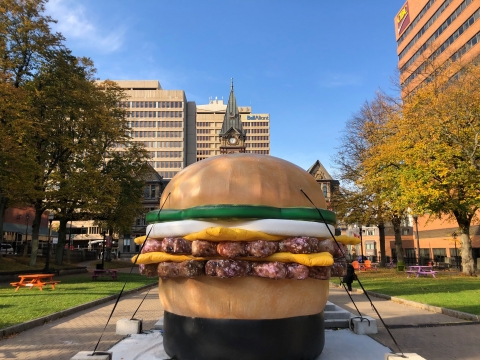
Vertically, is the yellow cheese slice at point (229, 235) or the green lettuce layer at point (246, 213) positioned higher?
the green lettuce layer at point (246, 213)

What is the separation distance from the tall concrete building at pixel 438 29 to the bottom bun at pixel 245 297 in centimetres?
2916

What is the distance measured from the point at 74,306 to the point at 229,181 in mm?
9047

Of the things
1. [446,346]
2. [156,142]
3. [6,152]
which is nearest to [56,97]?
[6,152]

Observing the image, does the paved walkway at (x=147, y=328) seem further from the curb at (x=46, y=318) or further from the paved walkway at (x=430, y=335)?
the curb at (x=46, y=318)

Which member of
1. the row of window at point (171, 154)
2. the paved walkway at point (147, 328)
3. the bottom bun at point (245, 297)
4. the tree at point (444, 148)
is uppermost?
the row of window at point (171, 154)

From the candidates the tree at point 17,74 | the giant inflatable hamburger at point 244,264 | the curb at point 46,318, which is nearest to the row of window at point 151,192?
the tree at point 17,74

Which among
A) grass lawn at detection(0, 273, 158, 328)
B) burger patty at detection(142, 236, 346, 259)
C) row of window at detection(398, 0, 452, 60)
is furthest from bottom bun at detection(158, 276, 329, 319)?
row of window at detection(398, 0, 452, 60)

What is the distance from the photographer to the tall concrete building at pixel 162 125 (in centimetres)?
10462

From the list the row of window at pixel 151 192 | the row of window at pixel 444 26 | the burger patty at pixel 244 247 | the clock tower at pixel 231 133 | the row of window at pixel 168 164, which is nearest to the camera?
the burger patty at pixel 244 247

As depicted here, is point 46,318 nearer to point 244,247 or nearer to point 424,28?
point 244,247

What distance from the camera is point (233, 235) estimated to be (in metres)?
4.65

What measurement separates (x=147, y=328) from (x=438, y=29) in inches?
2151

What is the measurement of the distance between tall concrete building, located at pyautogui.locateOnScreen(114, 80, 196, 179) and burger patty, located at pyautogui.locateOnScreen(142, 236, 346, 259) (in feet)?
327

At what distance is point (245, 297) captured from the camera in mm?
4863
